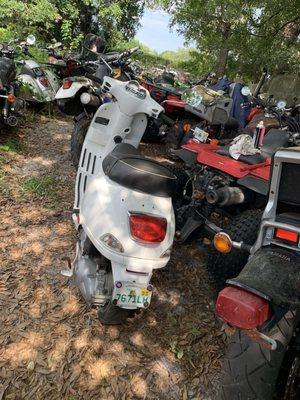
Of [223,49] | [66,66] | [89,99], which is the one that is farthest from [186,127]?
[223,49]

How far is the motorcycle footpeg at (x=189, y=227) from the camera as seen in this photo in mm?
3533

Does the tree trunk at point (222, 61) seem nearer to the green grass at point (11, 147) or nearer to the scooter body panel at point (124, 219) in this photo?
the green grass at point (11, 147)

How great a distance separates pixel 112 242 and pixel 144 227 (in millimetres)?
218

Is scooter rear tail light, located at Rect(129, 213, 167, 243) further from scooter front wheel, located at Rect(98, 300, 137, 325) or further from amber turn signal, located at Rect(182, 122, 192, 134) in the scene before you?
amber turn signal, located at Rect(182, 122, 192, 134)

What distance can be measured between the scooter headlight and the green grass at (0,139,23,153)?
3805 millimetres

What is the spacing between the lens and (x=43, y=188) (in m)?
4.68

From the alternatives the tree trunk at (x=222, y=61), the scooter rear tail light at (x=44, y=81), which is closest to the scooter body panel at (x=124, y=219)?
the scooter rear tail light at (x=44, y=81)

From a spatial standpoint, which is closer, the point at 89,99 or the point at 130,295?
the point at 130,295

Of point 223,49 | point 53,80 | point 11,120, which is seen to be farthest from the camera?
point 223,49

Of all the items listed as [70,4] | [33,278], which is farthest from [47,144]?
[70,4]

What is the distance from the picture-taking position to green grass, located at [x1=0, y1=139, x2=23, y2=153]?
5.49 m

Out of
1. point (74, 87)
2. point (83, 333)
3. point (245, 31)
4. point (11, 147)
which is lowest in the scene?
point (83, 333)

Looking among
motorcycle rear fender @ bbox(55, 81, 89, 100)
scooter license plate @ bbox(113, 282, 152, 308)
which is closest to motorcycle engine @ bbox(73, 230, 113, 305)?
scooter license plate @ bbox(113, 282, 152, 308)

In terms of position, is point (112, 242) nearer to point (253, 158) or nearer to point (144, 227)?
point (144, 227)
